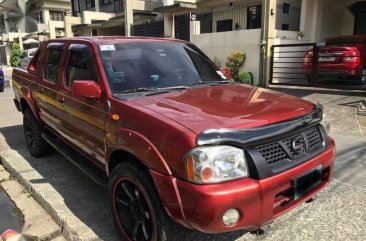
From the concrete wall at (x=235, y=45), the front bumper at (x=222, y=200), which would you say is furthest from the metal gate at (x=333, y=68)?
the front bumper at (x=222, y=200)

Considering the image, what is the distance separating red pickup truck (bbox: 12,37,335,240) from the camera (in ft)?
7.50

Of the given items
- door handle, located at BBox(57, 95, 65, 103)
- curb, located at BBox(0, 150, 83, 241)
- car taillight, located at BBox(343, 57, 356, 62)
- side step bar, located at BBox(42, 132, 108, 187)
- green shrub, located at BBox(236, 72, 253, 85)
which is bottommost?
curb, located at BBox(0, 150, 83, 241)

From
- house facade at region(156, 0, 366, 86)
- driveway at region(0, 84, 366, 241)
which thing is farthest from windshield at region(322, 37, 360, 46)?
driveway at region(0, 84, 366, 241)

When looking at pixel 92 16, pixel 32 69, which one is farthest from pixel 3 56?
pixel 32 69

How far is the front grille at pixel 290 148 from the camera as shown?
8.05ft

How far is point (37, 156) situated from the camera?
536 centimetres

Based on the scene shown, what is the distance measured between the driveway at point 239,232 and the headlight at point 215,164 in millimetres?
1038

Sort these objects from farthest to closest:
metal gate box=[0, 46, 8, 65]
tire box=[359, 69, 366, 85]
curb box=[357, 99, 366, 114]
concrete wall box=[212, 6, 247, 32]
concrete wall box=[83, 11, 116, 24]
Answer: metal gate box=[0, 46, 8, 65] → concrete wall box=[83, 11, 116, 24] → concrete wall box=[212, 6, 247, 32] → tire box=[359, 69, 366, 85] → curb box=[357, 99, 366, 114]

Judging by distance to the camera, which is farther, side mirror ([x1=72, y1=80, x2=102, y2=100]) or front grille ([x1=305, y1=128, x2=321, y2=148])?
side mirror ([x1=72, y1=80, x2=102, y2=100])

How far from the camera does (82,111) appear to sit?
11.7 feet

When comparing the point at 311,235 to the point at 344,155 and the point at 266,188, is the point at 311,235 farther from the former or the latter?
the point at 344,155

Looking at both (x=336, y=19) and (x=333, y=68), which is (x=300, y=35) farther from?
(x=333, y=68)

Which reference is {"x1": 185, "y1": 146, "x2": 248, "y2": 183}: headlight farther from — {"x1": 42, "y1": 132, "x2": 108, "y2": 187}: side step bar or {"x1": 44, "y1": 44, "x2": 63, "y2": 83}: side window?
{"x1": 44, "y1": 44, "x2": 63, "y2": 83}: side window

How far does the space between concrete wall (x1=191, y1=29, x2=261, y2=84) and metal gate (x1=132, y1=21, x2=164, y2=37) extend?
438 centimetres
